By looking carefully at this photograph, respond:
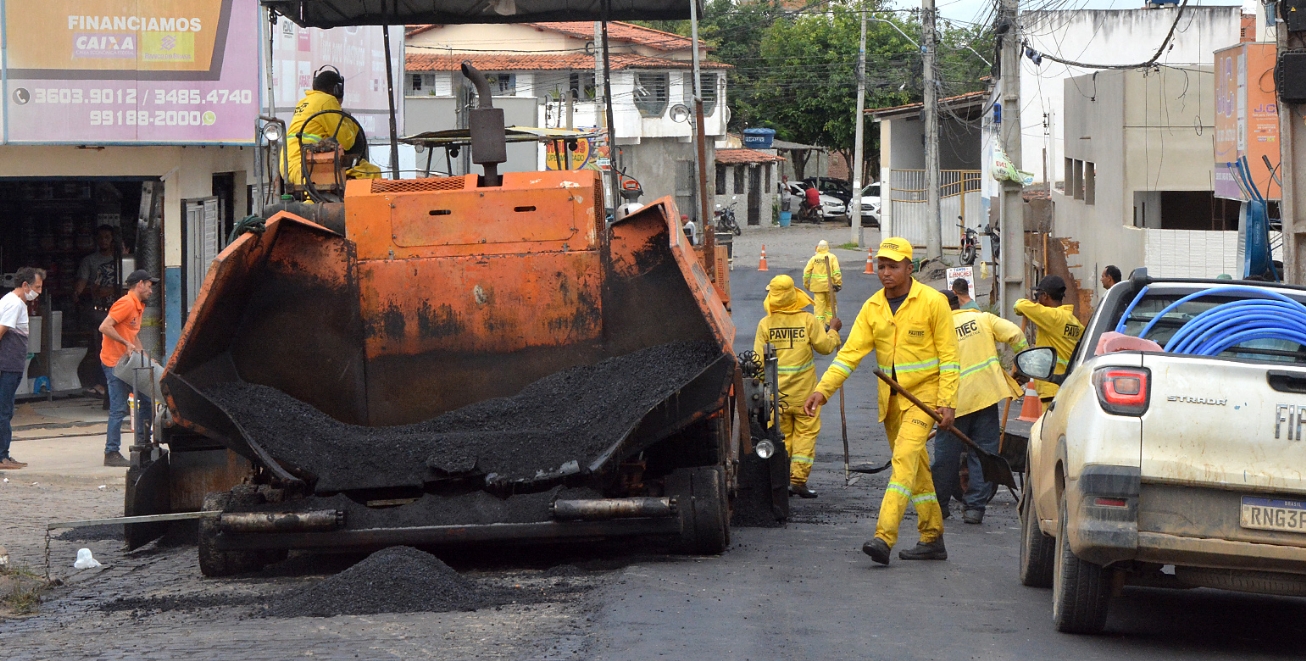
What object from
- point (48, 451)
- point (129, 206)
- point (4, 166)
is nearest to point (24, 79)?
point (4, 166)

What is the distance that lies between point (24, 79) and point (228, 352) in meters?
8.03

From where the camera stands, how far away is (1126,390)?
491cm

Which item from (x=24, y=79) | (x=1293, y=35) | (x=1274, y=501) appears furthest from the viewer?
(x=24, y=79)

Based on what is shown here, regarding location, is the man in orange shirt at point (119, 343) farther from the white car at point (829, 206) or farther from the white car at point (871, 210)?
the white car at point (829, 206)

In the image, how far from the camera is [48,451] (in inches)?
497

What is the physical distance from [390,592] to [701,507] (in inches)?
64.9

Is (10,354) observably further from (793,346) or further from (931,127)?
(931,127)

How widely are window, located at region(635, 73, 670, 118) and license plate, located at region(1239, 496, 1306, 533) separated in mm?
47439

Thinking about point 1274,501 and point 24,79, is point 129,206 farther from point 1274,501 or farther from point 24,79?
point 1274,501

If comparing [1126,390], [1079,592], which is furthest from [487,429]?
[1126,390]

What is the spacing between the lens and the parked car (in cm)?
6038

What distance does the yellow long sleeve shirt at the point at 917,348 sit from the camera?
7.12m

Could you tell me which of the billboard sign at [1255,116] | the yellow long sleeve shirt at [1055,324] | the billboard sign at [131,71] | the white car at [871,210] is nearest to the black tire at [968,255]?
the billboard sign at [1255,116]

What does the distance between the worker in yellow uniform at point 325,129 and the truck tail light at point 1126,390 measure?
4705 millimetres
